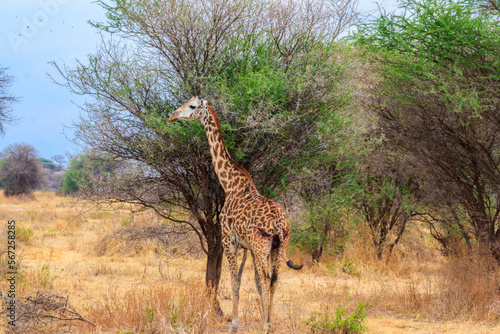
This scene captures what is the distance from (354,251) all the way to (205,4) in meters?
8.73

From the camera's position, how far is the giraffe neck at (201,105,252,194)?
7.50 metres

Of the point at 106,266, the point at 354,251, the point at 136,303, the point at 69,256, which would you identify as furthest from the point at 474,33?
the point at 69,256

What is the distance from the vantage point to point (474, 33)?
316 inches

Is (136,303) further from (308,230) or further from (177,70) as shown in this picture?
(308,230)

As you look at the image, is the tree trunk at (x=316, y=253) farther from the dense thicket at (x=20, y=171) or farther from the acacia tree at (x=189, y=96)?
the dense thicket at (x=20, y=171)

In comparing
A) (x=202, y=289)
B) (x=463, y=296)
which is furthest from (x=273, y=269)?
(x=463, y=296)

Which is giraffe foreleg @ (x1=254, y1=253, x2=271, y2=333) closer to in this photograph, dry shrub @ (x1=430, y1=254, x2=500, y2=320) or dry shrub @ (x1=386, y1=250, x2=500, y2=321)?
dry shrub @ (x1=386, y1=250, x2=500, y2=321)

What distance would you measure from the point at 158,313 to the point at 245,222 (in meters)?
1.73

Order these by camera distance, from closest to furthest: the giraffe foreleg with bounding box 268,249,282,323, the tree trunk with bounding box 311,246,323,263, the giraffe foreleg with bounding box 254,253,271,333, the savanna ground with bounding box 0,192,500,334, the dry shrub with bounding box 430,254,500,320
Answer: the giraffe foreleg with bounding box 254,253,271,333 < the giraffe foreleg with bounding box 268,249,282,323 < the savanna ground with bounding box 0,192,500,334 < the dry shrub with bounding box 430,254,500,320 < the tree trunk with bounding box 311,246,323,263

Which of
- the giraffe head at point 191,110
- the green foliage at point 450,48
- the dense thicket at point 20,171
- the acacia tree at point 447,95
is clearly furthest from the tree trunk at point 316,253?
the dense thicket at point 20,171

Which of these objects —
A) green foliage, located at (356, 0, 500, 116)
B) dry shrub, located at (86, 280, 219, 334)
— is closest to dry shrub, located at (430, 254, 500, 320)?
green foliage, located at (356, 0, 500, 116)

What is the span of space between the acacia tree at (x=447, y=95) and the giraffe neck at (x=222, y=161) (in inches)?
130

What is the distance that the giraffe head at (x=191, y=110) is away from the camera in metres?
Answer: 7.30

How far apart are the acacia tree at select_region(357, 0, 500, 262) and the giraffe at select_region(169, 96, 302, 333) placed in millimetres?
3319
